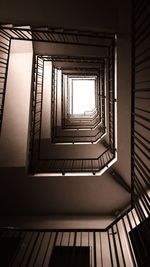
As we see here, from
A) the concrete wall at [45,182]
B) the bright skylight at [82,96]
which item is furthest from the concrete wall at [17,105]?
the bright skylight at [82,96]

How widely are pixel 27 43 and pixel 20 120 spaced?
6.13ft

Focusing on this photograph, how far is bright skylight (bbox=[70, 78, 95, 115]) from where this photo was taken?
1153 cm

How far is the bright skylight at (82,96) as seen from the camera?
11.5m

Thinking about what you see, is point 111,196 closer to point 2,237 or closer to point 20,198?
point 20,198

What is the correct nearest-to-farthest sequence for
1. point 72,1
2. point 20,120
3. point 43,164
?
1. point 72,1
2. point 20,120
3. point 43,164

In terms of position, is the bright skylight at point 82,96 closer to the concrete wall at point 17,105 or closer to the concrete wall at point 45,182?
the concrete wall at point 17,105

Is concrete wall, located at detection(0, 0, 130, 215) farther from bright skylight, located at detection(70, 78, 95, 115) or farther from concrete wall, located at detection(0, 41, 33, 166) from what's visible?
bright skylight, located at detection(70, 78, 95, 115)

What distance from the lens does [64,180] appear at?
5.05 metres

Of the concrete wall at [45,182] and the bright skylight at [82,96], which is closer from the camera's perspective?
the concrete wall at [45,182]

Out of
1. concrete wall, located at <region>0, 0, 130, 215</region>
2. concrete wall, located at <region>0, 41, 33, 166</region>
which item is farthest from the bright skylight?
concrete wall, located at <region>0, 0, 130, 215</region>

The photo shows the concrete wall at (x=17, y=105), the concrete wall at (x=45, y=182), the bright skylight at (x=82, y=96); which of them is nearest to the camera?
the concrete wall at (x=45, y=182)

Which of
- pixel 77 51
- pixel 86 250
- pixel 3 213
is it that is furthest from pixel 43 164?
pixel 77 51

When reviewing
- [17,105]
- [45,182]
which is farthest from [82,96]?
[45,182]

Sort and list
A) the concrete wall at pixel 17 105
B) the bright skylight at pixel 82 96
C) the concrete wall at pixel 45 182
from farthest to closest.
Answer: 1. the bright skylight at pixel 82 96
2. the concrete wall at pixel 17 105
3. the concrete wall at pixel 45 182
